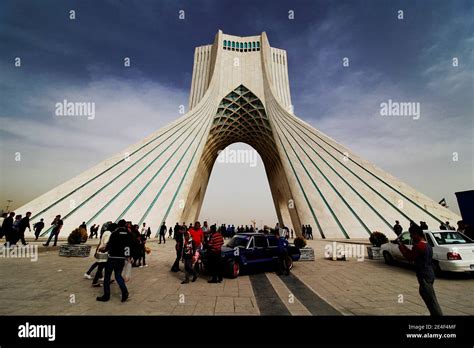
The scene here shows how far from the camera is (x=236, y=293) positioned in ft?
15.5

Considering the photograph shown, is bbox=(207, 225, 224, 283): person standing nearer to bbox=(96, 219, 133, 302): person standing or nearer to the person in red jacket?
the person in red jacket

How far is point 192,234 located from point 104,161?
15.6 m

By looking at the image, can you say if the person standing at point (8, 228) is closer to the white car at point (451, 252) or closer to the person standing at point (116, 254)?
the person standing at point (116, 254)

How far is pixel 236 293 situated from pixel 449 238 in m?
6.16

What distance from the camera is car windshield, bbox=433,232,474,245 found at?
617 cm

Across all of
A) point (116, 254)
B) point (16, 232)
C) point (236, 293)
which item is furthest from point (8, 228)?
point (236, 293)

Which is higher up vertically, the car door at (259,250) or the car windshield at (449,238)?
the car windshield at (449,238)

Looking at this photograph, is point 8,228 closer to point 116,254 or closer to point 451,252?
point 116,254

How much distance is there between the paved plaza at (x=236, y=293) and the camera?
146 inches

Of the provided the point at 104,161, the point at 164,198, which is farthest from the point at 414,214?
the point at 104,161

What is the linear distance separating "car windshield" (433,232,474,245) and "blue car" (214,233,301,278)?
4.14 m

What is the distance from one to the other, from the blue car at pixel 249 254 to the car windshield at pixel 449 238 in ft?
13.6
